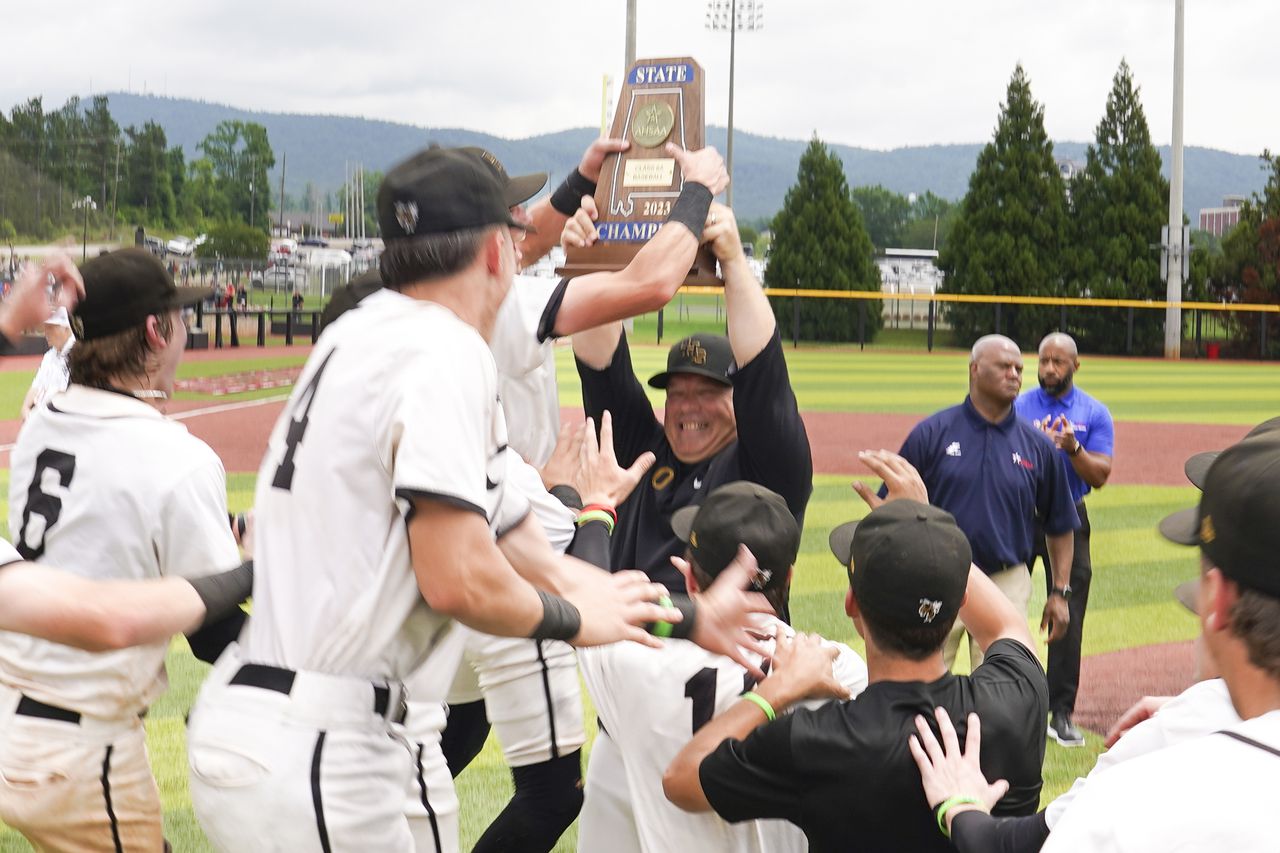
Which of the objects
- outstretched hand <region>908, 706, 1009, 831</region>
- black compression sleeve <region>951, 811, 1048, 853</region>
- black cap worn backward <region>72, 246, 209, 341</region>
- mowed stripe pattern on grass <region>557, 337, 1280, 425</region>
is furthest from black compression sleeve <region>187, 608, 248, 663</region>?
mowed stripe pattern on grass <region>557, 337, 1280, 425</region>

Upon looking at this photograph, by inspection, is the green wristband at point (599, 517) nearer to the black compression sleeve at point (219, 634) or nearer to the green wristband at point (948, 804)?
the black compression sleeve at point (219, 634)

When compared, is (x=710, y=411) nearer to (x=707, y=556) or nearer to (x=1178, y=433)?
(x=707, y=556)

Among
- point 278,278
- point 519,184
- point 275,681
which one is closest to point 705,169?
point 519,184

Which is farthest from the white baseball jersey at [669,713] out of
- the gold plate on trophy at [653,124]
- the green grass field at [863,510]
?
the gold plate on trophy at [653,124]

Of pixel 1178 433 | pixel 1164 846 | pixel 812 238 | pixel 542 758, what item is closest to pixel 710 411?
pixel 542 758

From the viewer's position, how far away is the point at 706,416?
4.78 m

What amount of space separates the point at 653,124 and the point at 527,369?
1.69m

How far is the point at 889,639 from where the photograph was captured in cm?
288

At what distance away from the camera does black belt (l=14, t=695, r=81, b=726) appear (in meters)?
3.23

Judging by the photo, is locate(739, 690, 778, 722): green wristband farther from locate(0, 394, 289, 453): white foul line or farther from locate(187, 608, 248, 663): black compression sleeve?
locate(0, 394, 289, 453): white foul line

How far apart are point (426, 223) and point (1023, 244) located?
145ft

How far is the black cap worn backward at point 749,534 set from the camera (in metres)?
3.14

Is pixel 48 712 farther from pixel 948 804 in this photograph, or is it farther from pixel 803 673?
pixel 948 804

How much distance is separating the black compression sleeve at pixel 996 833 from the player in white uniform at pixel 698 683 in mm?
669
